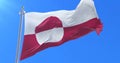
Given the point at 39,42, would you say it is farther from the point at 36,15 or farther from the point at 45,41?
the point at 36,15

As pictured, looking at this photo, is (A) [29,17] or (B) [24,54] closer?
(B) [24,54]

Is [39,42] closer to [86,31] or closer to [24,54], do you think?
[24,54]

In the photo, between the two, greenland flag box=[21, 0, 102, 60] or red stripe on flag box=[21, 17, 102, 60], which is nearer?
red stripe on flag box=[21, 17, 102, 60]

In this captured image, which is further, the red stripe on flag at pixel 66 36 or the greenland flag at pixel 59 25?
the greenland flag at pixel 59 25

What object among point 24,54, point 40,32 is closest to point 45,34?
point 40,32

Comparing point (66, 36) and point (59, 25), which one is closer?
point (66, 36)

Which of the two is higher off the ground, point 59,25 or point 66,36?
point 59,25

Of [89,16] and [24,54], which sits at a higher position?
[89,16]
